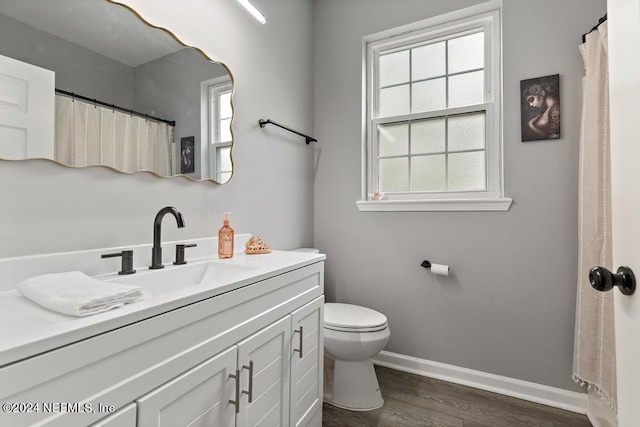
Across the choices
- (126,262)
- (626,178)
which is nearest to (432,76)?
(626,178)

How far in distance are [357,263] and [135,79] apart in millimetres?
1740

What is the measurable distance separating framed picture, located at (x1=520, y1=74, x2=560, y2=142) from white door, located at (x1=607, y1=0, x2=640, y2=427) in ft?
3.51

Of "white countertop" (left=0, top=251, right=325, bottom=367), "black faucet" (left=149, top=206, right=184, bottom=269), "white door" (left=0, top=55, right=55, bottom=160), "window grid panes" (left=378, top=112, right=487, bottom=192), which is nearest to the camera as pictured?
"white countertop" (left=0, top=251, right=325, bottom=367)

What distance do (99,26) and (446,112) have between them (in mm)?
1931

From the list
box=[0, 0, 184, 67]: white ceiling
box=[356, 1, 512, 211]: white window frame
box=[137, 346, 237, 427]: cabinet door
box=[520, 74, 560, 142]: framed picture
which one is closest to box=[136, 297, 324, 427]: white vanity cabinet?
box=[137, 346, 237, 427]: cabinet door

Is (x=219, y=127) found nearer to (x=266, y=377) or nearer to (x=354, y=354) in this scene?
(x=266, y=377)

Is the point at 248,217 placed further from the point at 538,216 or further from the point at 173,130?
the point at 538,216

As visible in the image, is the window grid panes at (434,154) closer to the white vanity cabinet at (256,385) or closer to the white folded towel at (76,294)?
the white vanity cabinet at (256,385)

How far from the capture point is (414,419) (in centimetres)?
162

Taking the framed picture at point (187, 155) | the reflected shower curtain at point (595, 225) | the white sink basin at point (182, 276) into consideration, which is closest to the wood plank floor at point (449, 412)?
the reflected shower curtain at point (595, 225)

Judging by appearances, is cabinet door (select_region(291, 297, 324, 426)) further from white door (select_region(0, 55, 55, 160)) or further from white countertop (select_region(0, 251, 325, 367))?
white door (select_region(0, 55, 55, 160))

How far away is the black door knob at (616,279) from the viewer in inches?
26.0

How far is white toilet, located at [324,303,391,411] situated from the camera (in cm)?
166

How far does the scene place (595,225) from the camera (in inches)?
59.1
